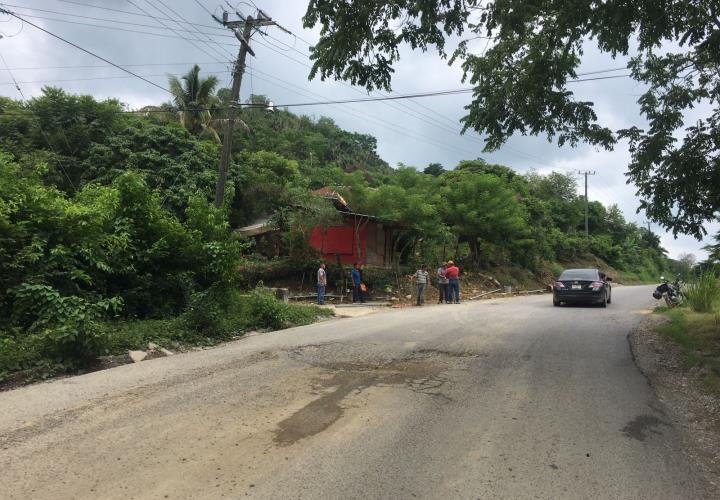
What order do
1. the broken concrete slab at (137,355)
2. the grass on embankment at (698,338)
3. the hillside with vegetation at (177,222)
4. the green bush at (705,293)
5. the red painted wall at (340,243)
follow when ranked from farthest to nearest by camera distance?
the red painted wall at (340,243) → the green bush at (705,293) → the hillside with vegetation at (177,222) → the broken concrete slab at (137,355) → the grass on embankment at (698,338)

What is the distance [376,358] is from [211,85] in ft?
110

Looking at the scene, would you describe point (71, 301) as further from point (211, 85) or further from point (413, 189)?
point (211, 85)

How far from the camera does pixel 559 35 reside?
8766 mm

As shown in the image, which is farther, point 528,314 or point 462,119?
point 528,314

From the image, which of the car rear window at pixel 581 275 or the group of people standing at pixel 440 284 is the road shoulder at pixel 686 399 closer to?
the car rear window at pixel 581 275

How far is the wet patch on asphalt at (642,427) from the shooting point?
200 inches

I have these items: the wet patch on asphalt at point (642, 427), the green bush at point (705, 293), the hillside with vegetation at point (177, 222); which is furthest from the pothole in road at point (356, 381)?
the green bush at point (705, 293)

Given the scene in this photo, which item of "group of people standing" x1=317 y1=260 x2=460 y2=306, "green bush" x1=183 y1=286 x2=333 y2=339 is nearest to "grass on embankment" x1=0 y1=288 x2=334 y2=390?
"green bush" x1=183 y1=286 x2=333 y2=339

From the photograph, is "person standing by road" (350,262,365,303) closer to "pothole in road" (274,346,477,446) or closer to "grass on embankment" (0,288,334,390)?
"grass on embankment" (0,288,334,390)

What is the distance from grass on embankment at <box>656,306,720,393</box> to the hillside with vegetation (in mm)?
8594

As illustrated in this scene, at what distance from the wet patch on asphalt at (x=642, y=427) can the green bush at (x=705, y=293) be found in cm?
1090

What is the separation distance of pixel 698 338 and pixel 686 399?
15.2ft

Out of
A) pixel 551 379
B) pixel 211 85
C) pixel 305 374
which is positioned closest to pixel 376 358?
pixel 305 374

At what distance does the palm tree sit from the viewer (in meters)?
36.6
